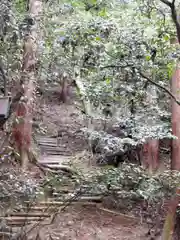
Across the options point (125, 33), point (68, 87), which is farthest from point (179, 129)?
point (68, 87)

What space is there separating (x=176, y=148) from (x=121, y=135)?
5.99 ft

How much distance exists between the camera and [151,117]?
7.41 m

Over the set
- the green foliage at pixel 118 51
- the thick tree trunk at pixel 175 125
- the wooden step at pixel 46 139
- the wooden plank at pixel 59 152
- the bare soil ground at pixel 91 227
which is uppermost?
the green foliage at pixel 118 51

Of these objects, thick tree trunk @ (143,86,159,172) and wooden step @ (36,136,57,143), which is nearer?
thick tree trunk @ (143,86,159,172)

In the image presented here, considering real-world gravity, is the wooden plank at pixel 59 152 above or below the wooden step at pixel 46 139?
below

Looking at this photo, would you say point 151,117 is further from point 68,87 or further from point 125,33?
point 68,87

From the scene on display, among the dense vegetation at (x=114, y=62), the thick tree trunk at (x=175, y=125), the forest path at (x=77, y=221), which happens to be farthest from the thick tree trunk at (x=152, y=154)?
the forest path at (x=77, y=221)

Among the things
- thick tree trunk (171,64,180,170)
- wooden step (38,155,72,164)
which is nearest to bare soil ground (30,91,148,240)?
thick tree trunk (171,64,180,170)

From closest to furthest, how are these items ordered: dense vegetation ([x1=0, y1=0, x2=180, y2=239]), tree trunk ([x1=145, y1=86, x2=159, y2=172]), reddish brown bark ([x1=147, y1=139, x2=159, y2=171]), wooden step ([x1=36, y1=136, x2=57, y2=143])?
dense vegetation ([x1=0, y1=0, x2=180, y2=239])
tree trunk ([x1=145, y1=86, x2=159, y2=172])
reddish brown bark ([x1=147, y1=139, x2=159, y2=171])
wooden step ([x1=36, y1=136, x2=57, y2=143])

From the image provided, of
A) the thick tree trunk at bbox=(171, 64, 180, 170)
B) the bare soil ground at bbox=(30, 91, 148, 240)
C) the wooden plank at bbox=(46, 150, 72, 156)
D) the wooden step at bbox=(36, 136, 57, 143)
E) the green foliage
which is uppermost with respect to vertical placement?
→ the green foliage

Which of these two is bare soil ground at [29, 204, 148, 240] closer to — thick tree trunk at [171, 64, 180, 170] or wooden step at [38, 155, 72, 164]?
thick tree trunk at [171, 64, 180, 170]

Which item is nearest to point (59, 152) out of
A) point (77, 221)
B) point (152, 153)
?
point (152, 153)

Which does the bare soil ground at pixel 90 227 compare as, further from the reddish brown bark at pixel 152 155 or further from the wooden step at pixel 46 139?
the wooden step at pixel 46 139

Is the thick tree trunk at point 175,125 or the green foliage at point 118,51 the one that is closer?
the green foliage at point 118,51
